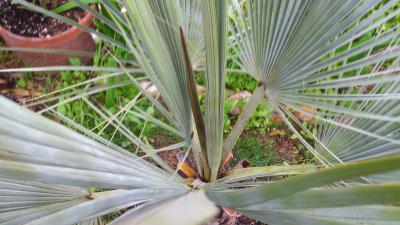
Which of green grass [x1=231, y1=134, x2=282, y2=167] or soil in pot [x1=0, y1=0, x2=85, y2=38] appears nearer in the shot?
green grass [x1=231, y1=134, x2=282, y2=167]

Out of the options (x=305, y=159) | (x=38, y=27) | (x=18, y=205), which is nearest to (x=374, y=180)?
(x=18, y=205)

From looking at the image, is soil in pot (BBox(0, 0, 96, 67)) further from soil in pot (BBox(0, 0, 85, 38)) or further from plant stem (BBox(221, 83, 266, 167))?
plant stem (BBox(221, 83, 266, 167))

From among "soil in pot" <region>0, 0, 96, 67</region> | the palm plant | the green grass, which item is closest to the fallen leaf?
the green grass

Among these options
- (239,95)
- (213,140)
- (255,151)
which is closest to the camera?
(213,140)

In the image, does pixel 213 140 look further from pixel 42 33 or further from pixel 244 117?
pixel 42 33

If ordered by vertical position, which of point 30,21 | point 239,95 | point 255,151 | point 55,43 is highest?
point 30,21

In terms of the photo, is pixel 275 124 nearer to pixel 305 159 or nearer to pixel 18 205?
pixel 305 159

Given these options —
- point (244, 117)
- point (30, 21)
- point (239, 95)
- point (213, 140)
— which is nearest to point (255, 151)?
point (239, 95)

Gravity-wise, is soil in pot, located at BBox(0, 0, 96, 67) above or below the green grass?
above
